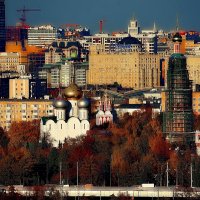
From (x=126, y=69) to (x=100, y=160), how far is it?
4459cm

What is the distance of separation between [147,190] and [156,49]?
65.0 meters

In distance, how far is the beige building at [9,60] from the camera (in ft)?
378

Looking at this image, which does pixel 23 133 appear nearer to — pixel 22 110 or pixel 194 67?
pixel 22 110

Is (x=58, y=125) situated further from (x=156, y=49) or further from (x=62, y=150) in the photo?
(x=156, y=49)

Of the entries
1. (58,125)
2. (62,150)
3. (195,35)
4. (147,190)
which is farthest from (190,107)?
(195,35)

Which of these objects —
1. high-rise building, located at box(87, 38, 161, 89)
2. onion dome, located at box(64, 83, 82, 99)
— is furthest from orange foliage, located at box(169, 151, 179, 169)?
high-rise building, located at box(87, 38, 161, 89)

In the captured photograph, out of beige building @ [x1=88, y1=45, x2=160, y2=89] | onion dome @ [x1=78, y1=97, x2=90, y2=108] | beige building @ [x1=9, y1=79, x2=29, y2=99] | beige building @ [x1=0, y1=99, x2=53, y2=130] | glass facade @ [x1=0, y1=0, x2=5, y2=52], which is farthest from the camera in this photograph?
glass facade @ [x1=0, y1=0, x2=5, y2=52]

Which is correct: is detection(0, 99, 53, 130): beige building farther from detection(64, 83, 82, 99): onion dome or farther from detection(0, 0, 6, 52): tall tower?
detection(0, 0, 6, 52): tall tower

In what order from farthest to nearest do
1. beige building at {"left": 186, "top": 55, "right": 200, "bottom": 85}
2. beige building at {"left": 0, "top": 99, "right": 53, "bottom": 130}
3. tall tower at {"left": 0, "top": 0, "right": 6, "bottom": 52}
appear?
tall tower at {"left": 0, "top": 0, "right": 6, "bottom": 52}, beige building at {"left": 186, "top": 55, "right": 200, "bottom": 85}, beige building at {"left": 0, "top": 99, "right": 53, "bottom": 130}

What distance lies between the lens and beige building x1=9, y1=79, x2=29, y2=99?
91750mm

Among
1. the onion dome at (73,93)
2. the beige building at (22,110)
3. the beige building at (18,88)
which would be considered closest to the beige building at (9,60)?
the beige building at (18,88)

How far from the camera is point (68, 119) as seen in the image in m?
72.6

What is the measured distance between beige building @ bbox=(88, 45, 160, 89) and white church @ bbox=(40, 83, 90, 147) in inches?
1168

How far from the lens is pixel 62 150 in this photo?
6456cm
